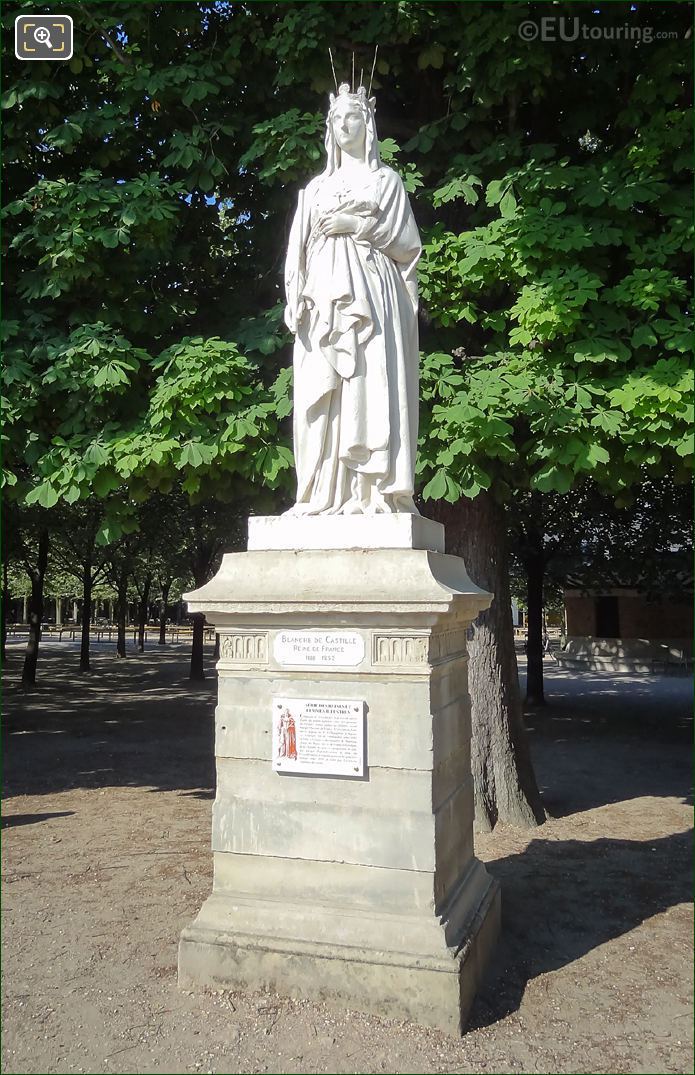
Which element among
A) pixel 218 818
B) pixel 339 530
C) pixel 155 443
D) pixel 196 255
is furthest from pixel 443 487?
pixel 196 255

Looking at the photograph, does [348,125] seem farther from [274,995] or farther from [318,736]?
[274,995]

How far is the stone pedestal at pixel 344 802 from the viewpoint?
4090 millimetres

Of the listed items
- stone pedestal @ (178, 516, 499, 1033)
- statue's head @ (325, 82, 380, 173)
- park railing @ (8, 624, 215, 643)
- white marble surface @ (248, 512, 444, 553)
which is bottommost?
park railing @ (8, 624, 215, 643)

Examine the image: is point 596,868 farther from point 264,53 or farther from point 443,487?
point 264,53

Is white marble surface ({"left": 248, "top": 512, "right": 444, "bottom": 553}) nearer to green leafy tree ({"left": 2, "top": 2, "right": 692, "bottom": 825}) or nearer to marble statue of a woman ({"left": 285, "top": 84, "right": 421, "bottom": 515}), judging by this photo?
marble statue of a woman ({"left": 285, "top": 84, "right": 421, "bottom": 515})

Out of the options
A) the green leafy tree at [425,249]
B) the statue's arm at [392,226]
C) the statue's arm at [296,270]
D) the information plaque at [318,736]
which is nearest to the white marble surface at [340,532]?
the information plaque at [318,736]

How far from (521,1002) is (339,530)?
2.80 meters

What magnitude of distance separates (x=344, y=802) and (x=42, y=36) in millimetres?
7410

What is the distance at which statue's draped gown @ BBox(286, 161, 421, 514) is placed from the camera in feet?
15.5

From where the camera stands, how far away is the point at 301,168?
711cm

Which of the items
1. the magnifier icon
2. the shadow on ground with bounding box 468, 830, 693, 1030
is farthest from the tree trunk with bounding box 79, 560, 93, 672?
the shadow on ground with bounding box 468, 830, 693, 1030

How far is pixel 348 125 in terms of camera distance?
4.93 meters

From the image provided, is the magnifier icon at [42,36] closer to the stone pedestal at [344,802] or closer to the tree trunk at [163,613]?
the stone pedestal at [344,802]

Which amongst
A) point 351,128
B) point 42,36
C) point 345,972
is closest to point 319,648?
point 345,972
